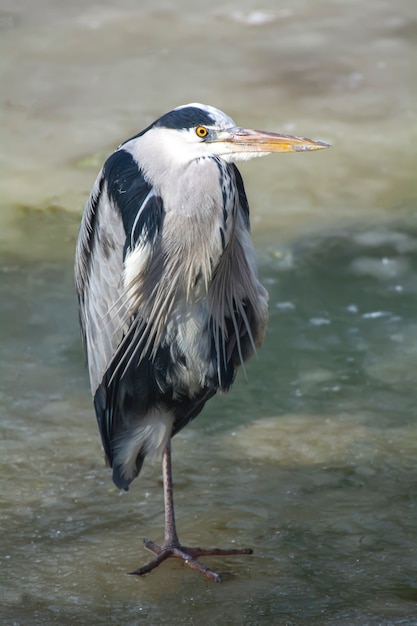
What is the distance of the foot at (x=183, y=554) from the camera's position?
138 inches

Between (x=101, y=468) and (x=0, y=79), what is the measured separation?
15.4 ft

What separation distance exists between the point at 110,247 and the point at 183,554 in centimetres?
104

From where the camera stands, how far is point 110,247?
3432 mm

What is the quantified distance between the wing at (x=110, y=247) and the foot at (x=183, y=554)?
1.88ft

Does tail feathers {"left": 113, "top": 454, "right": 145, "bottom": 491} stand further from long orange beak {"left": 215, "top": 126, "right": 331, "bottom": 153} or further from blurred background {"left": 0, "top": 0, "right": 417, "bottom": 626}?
long orange beak {"left": 215, "top": 126, "right": 331, "bottom": 153}

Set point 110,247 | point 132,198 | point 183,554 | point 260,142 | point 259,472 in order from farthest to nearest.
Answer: point 259,472 < point 183,554 < point 110,247 < point 132,198 < point 260,142

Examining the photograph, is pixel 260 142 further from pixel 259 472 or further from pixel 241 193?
pixel 259 472

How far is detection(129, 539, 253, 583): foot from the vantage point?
11.5 ft

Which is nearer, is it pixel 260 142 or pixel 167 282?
pixel 260 142

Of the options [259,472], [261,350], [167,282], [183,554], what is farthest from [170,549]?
[261,350]

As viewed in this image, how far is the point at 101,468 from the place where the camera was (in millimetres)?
4129

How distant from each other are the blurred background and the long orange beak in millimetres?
1357

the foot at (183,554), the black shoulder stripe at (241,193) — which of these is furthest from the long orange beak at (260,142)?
the foot at (183,554)

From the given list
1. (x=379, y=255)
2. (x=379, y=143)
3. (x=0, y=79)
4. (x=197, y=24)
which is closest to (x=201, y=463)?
(x=379, y=255)
